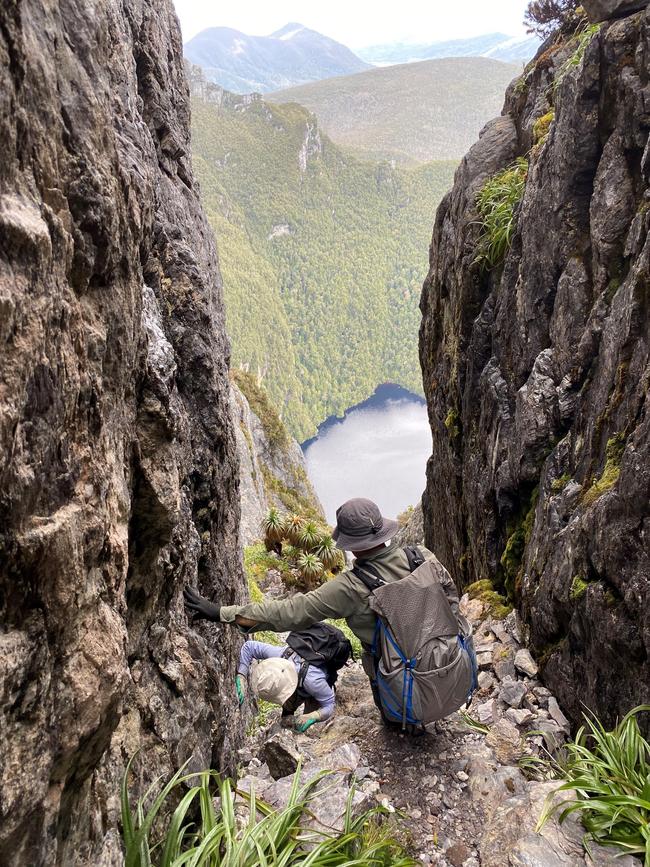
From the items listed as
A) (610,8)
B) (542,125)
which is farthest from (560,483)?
(542,125)

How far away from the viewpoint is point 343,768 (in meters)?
4.49

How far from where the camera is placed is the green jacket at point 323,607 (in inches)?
167

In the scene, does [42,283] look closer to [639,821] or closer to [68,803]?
[68,803]

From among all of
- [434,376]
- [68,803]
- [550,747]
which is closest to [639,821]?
[550,747]

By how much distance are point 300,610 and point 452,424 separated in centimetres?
771

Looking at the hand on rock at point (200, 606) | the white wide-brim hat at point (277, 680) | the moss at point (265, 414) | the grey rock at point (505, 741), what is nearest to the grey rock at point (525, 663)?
the grey rock at point (505, 741)

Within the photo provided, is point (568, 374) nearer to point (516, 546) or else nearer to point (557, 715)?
point (516, 546)

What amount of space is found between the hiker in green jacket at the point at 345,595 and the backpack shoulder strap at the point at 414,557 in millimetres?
59

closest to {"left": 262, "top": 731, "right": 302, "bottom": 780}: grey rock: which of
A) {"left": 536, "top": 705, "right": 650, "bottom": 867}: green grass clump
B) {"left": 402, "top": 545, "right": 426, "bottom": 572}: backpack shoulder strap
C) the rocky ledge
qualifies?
the rocky ledge

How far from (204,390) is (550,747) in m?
4.35

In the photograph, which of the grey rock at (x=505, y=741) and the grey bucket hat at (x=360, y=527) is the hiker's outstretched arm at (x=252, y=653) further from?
the grey bucket hat at (x=360, y=527)

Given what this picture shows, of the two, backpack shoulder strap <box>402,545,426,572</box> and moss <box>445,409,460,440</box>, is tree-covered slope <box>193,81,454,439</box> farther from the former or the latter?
backpack shoulder strap <box>402,545,426,572</box>

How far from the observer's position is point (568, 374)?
6.96m

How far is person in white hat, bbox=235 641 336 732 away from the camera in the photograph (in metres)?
5.27
